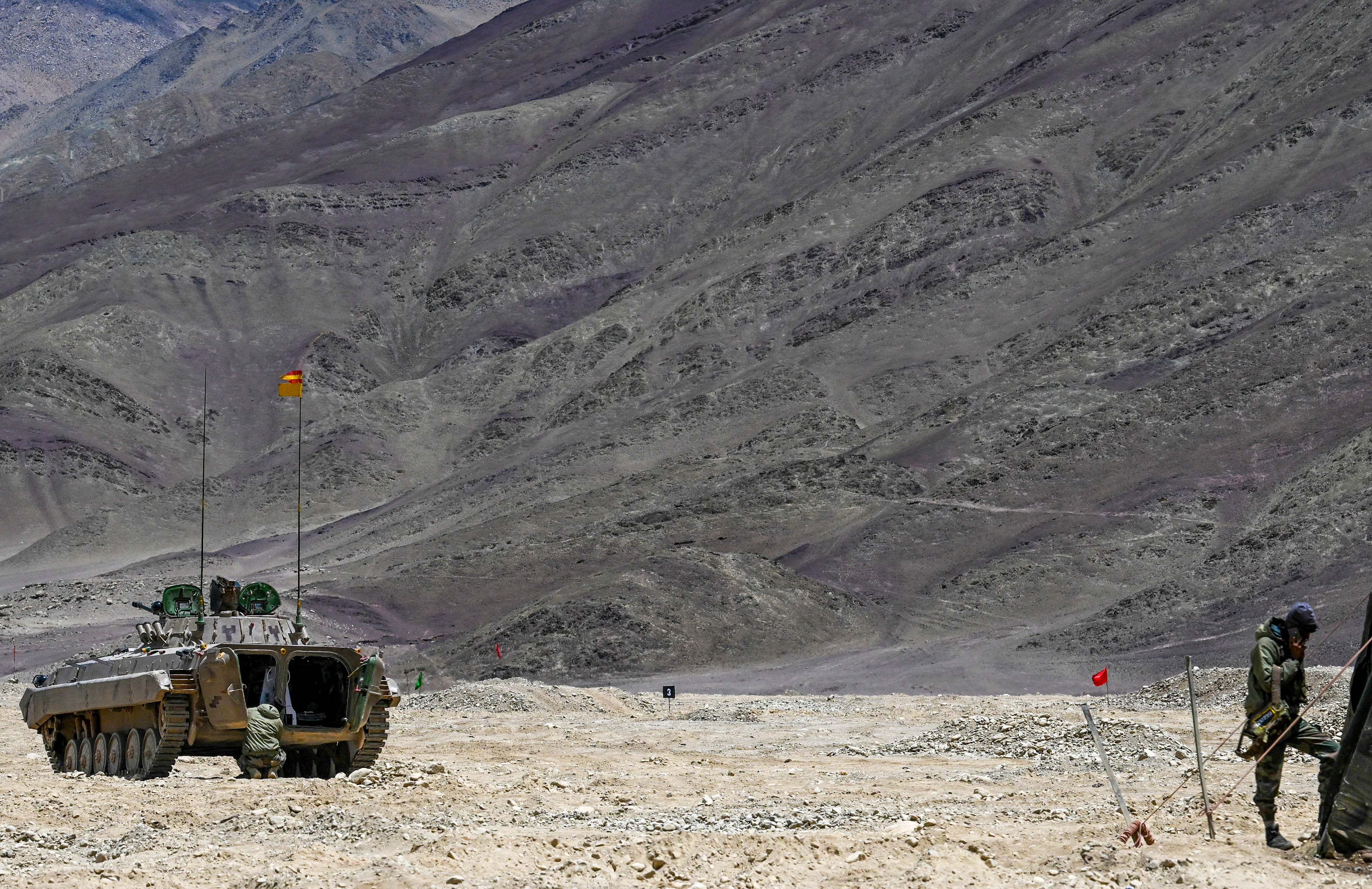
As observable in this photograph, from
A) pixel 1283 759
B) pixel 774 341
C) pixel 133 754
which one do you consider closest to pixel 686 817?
pixel 1283 759

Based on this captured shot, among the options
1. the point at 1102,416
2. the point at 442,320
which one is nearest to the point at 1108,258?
the point at 1102,416

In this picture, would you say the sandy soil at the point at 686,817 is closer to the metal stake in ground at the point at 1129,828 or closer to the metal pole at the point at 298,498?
the metal stake in ground at the point at 1129,828

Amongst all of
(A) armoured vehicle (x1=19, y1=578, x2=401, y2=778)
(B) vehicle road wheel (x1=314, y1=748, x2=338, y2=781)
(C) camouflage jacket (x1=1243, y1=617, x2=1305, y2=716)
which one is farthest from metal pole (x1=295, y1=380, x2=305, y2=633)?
(C) camouflage jacket (x1=1243, y1=617, x2=1305, y2=716)

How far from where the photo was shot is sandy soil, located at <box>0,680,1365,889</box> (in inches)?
433

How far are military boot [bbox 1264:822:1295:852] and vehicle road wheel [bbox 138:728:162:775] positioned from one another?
1123 cm

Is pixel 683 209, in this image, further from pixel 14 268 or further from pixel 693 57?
pixel 14 268

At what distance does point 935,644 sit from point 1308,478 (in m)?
14.5

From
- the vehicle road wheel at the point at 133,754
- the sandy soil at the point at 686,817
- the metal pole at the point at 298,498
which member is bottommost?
the sandy soil at the point at 686,817

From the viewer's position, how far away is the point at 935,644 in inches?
2025

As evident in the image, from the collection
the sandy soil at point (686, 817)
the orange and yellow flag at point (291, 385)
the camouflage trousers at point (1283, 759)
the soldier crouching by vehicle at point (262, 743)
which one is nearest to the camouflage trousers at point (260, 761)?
the soldier crouching by vehicle at point (262, 743)

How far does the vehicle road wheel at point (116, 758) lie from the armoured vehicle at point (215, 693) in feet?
0.06

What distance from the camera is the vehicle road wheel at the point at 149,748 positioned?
18.2 metres

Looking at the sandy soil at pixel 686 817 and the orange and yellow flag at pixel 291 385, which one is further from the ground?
the orange and yellow flag at pixel 291 385

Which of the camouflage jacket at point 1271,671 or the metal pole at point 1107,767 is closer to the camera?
the metal pole at point 1107,767
